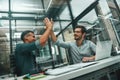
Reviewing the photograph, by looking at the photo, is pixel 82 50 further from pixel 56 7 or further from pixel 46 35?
pixel 56 7

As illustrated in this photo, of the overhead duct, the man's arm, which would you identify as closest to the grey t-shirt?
the man's arm

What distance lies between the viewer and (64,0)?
4895mm

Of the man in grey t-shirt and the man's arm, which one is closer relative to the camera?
the man's arm

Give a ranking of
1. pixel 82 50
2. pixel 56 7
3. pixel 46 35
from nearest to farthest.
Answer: pixel 46 35, pixel 82 50, pixel 56 7

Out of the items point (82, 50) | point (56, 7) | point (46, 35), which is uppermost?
point (56, 7)

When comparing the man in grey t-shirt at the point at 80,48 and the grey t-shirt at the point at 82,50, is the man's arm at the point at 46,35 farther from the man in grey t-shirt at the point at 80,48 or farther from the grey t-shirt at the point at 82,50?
the grey t-shirt at the point at 82,50

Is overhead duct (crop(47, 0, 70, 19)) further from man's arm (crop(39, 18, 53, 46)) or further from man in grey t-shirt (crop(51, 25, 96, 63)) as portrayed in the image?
man's arm (crop(39, 18, 53, 46))

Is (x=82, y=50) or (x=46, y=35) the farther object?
(x=82, y=50)

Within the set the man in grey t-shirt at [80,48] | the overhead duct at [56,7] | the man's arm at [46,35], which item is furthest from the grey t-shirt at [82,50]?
the overhead duct at [56,7]

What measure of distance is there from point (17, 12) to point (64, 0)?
189 centimetres

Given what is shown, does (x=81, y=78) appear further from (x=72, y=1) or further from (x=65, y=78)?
(x=72, y=1)

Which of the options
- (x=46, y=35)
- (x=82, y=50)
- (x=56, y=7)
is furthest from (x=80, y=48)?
(x=56, y=7)

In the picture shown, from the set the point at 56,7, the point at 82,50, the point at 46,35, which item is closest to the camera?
the point at 46,35

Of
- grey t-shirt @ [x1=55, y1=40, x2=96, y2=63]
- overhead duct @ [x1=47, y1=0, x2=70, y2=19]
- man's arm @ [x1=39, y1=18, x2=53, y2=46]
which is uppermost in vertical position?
overhead duct @ [x1=47, y1=0, x2=70, y2=19]
